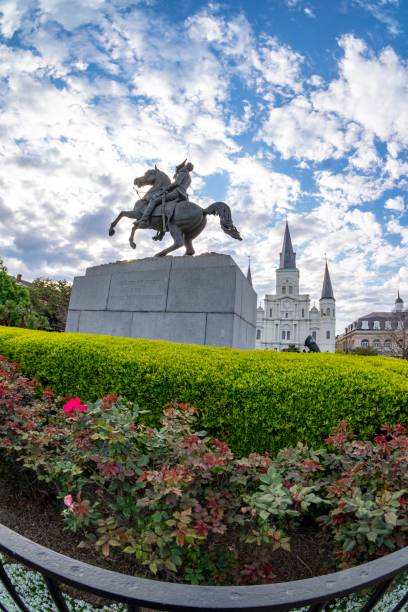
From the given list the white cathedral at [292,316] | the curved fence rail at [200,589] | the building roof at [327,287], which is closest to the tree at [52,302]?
the curved fence rail at [200,589]

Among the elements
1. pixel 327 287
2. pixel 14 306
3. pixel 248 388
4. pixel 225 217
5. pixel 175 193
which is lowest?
pixel 248 388

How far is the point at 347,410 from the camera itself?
138 inches

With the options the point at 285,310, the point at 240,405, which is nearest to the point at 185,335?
the point at 240,405

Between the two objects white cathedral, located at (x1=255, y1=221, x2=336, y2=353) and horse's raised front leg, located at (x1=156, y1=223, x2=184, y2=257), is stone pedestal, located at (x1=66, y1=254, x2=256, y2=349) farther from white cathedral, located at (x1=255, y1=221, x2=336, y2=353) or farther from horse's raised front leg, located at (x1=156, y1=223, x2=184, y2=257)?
white cathedral, located at (x1=255, y1=221, x2=336, y2=353)

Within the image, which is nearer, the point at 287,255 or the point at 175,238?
the point at 175,238

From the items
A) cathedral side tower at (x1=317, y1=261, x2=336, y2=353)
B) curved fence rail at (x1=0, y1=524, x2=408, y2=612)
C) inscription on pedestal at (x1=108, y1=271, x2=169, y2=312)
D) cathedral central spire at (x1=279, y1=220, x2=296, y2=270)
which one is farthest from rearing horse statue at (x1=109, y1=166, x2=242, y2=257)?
cathedral central spire at (x1=279, y1=220, x2=296, y2=270)

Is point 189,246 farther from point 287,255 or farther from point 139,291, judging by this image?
point 287,255

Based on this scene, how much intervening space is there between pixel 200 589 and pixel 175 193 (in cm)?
1064

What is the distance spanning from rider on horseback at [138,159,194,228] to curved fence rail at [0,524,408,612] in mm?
10344

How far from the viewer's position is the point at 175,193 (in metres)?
10.8

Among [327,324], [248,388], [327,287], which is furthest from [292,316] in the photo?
[248,388]

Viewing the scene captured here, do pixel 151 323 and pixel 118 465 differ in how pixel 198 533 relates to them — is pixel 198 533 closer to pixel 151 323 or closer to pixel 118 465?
pixel 118 465

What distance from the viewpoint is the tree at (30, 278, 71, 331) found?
41.3 meters

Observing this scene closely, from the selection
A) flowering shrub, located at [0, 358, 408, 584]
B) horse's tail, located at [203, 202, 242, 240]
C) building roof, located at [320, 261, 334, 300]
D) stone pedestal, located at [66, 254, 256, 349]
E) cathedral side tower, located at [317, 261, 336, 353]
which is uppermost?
building roof, located at [320, 261, 334, 300]
